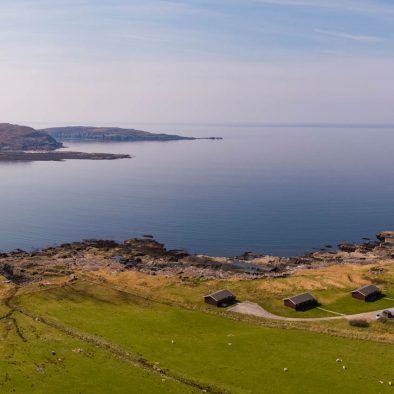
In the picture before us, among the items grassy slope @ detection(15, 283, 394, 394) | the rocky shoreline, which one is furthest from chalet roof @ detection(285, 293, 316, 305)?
the rocky shoreline

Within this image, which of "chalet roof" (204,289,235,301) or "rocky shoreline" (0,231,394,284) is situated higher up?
"chalet roof" (204,289,235,301)

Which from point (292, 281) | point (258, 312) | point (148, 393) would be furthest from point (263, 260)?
point (148, 393)

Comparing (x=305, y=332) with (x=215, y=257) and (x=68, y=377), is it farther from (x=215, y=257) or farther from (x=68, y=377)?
(x=215, y=257)

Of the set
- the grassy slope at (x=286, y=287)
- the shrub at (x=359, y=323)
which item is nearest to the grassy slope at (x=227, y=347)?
the shrub at (x=359, y=323)

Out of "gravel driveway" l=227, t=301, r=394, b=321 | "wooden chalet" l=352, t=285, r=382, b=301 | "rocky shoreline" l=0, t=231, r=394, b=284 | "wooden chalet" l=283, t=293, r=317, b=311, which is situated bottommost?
"rocky shoreline" l=0, t=231, r=394, b=284

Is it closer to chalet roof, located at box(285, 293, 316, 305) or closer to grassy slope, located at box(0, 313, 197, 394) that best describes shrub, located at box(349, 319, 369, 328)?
chalet roof, located at box(285, 293, 316, 305)

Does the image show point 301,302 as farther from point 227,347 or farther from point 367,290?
point 227,347

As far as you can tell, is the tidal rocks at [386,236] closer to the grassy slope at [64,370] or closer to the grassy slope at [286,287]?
the grassy slope at [286,287]
